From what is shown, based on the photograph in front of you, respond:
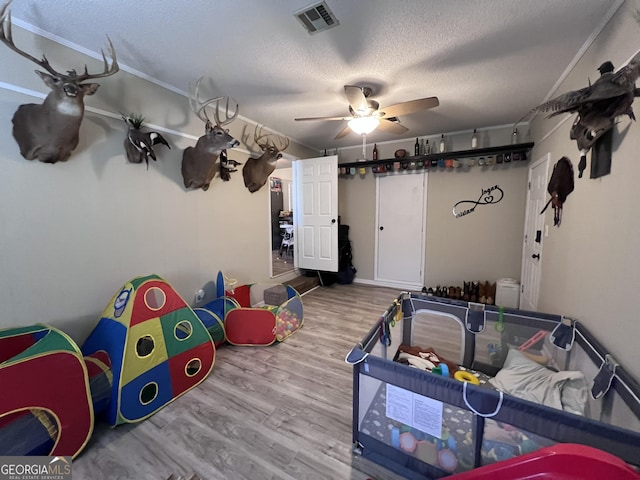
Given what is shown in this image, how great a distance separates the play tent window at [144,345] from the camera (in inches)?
66.0

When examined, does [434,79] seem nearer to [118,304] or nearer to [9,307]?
[118,304]

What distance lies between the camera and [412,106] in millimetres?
2266

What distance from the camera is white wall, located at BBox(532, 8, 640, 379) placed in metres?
1.28

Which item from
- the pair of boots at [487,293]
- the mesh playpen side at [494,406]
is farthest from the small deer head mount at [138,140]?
the pair of boots at [487,293]

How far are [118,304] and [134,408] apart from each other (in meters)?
0.70

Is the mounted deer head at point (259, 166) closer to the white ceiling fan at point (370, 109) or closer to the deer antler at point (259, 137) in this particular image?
the deer antler at point (259, 137)

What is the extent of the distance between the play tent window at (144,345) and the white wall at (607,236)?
2.76 m

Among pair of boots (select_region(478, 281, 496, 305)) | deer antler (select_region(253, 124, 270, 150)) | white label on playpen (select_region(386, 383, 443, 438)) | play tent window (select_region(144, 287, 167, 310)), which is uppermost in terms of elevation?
deer antler (select_region(253, 124, 270, 150))

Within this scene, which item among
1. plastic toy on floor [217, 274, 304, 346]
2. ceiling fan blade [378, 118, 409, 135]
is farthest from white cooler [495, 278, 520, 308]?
plastic toy on floor [217, 274, 304, 346]

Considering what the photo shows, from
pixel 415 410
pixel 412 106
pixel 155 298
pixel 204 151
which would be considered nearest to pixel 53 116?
pixel 204 151

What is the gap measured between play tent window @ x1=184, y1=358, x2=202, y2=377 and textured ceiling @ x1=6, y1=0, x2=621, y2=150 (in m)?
2.42

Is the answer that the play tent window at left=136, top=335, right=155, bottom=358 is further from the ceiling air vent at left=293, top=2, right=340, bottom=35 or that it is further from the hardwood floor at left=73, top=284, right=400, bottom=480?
the ceiling air vent at left=293, top=2, right=340, bottom=35

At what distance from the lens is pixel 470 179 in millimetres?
3826

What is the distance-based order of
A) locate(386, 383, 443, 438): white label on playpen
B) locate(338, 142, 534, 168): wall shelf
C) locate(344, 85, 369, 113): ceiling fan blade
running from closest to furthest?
locate(386, 383, 443, 438): white label on playpen → locate(344, 85, 369, 113): ceiling fan blade → locate(338, 142, 534, 168): wall shelf
